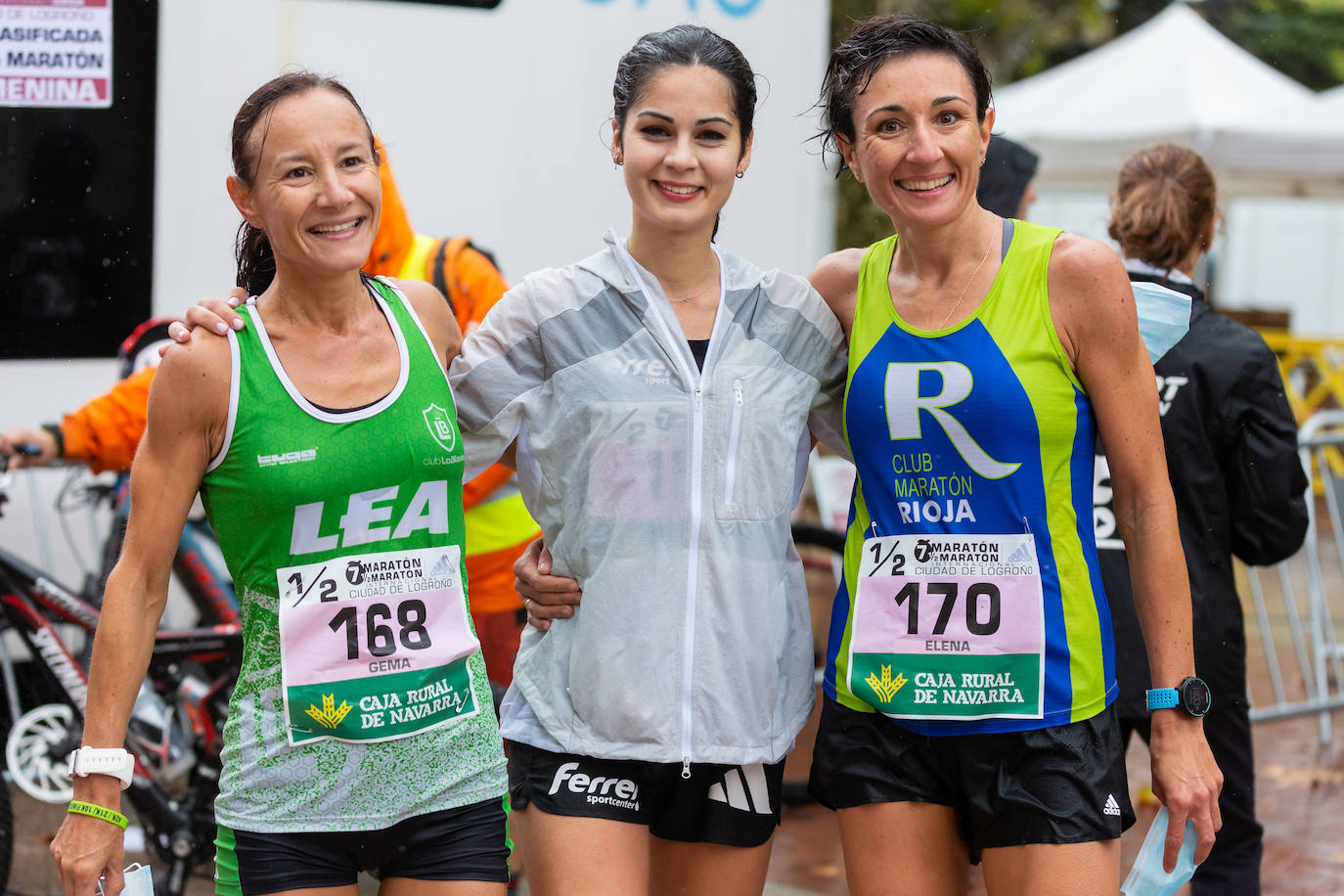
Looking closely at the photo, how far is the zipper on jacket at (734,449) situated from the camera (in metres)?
2.67

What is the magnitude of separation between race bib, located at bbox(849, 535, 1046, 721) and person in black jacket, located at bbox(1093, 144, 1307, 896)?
1.15m

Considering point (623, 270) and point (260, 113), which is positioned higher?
point (260, 113)

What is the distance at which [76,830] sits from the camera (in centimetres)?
233

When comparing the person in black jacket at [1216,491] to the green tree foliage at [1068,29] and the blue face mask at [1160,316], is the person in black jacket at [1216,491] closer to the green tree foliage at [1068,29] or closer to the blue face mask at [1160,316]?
the blue face mask at [1160,316]

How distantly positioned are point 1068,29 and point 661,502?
61.6 feet

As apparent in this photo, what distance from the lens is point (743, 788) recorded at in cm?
276

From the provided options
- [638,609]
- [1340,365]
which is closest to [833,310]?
[638,609]

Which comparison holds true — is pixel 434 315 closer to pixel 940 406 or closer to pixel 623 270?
pixel 623 270

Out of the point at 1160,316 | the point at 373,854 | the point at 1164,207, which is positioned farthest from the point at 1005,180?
the point at 373,854

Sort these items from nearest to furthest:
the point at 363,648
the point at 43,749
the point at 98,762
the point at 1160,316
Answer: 1. the point at 98,762
2. the point at 363,648
3. the point at 1160,316
4. the point at 43,749

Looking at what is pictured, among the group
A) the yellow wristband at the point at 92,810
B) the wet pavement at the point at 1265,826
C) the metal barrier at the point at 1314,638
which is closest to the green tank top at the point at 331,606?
the yellow wristband at the point at 92,810

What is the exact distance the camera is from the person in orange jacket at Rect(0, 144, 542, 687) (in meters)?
4.09

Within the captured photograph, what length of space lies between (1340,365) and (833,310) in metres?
14.8

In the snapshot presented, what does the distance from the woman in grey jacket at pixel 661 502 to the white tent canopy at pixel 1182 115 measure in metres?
8.33
